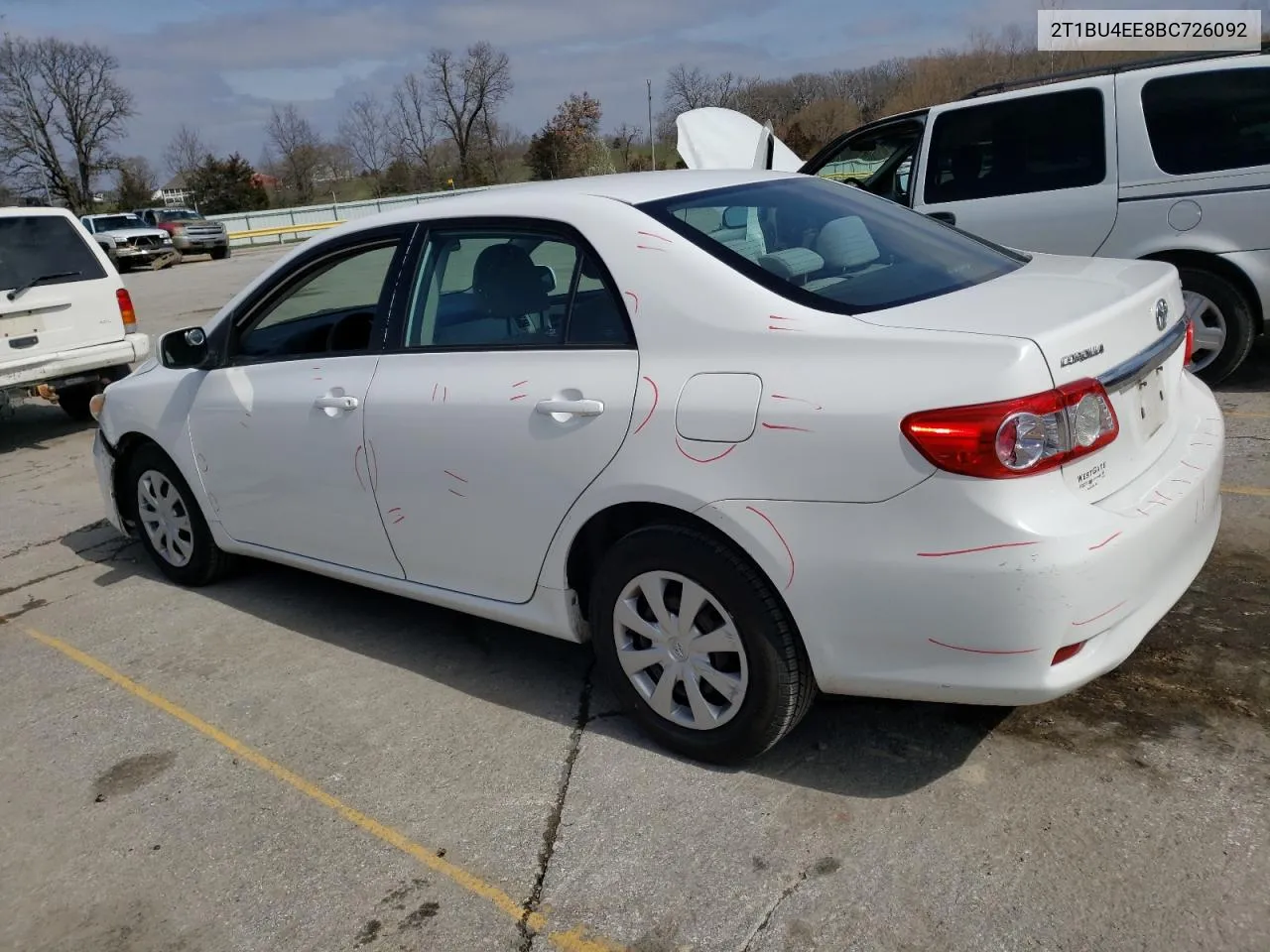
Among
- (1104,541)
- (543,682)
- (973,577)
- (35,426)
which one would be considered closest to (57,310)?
(35,426)

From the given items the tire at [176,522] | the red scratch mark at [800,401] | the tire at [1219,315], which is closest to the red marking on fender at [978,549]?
the red scratch mark at [800,401]

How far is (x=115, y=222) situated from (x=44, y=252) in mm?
28304

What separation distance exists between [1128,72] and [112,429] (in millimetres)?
5912

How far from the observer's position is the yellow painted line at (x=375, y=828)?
8.21ft

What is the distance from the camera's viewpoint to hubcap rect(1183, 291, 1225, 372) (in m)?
6.19

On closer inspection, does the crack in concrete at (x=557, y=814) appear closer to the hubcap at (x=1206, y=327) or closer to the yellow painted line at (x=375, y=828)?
the yellow painted line at (x=375, y=828)

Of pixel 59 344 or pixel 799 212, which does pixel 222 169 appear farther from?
pixel 799 212

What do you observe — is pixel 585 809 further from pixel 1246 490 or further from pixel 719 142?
pixel 719 142

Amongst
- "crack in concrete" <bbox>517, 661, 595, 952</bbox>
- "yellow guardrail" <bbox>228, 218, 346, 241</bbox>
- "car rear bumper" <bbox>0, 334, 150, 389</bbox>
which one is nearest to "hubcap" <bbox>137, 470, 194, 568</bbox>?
"crack in concrete" <bbox>517, 661, 595, 952</bbox>

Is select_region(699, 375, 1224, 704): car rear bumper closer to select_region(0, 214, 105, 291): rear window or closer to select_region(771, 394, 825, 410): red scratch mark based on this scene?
select_region(771, 394, 825, 410): red scratch mark

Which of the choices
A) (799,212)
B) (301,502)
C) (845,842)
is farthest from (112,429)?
(845,842)

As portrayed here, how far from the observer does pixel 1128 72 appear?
20.6ft

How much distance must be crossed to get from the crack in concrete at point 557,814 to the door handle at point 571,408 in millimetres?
1027

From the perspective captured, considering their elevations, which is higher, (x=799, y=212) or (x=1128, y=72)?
(x=1128, y=72)
